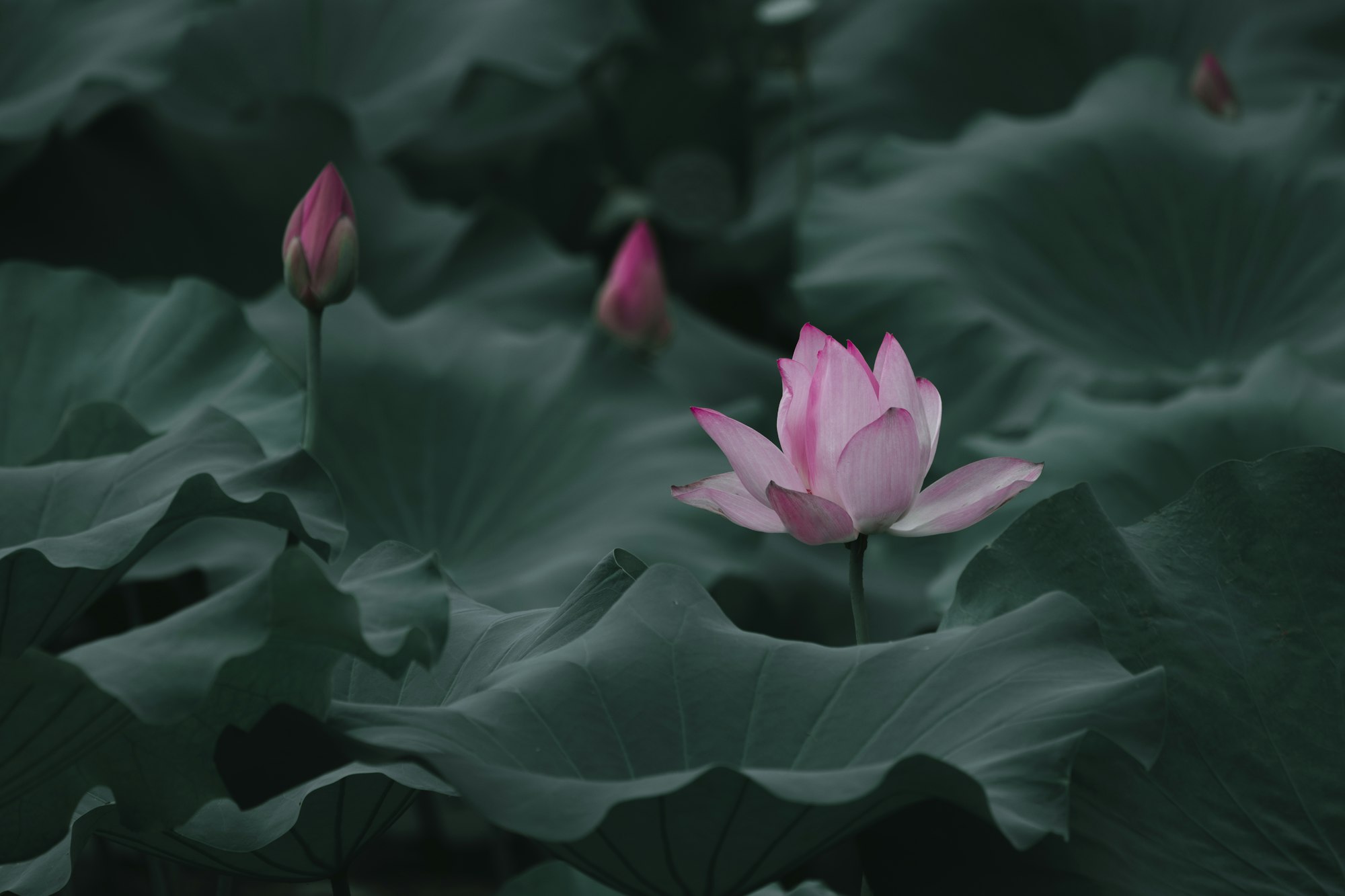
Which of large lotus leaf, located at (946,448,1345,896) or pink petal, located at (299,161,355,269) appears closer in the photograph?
large lotus leaf, located at (946,448,1345,896)

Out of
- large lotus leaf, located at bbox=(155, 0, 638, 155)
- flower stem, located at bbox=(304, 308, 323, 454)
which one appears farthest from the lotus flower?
large lotus leaf, located at bbox=(155, 0, 638, 155)

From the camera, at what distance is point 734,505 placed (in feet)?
2.52

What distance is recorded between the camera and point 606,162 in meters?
3.46

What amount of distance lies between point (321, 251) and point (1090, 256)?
136 cm

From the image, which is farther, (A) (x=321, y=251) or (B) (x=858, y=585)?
(A) (x=321, y=251)

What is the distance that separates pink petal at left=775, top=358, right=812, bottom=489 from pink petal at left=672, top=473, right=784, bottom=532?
3 centimetres

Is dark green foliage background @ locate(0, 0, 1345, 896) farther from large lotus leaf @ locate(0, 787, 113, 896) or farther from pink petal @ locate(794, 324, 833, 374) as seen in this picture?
pink petal @ locate(794, 324, 833, 374)

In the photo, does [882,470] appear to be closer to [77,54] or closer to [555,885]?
[555,885]

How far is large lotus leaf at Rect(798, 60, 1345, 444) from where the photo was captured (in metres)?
1.90

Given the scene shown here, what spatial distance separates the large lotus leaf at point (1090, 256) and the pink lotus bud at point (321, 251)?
1.03m

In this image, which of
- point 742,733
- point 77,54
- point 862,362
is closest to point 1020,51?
point 77,54

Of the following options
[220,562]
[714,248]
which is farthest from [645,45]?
[220,562]

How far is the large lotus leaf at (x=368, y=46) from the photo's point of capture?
2416 mm

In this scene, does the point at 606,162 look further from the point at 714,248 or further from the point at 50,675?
the point at 50,675
